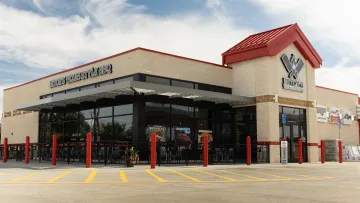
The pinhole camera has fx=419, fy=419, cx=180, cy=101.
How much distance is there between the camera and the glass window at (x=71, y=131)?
3136 cm

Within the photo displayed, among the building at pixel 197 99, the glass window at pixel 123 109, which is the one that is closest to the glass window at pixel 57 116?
the building at pixel 197 99

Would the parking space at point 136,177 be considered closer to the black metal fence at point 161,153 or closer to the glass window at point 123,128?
the black metal fence at point 161,153

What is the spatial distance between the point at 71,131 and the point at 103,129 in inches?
166

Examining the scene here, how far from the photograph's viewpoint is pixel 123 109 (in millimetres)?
27562

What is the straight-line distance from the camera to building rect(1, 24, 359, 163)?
26.9m

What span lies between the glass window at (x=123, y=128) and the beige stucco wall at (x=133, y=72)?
288cm

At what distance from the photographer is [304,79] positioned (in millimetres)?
33656

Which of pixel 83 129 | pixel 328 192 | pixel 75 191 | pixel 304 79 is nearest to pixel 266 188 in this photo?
pixel 328 192

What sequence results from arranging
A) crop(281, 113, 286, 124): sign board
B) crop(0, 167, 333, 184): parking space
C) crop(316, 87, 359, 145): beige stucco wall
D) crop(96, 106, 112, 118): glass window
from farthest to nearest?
crop(316, 87, 359, 145): beige stucco wall < crop(281, 113, 286, 124): sign board < crop(96, 106, 112, 118): glass window < crop(0, 167, 333, 184): parking space

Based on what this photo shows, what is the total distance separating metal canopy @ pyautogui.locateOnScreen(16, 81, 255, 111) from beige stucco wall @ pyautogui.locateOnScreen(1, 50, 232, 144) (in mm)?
1669

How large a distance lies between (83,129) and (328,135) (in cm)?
2275

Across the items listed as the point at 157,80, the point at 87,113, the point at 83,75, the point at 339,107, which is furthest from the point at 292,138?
the point at 83,75

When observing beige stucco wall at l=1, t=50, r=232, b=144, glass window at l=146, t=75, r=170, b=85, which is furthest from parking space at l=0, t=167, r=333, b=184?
beige stucco wall at l=1, t=50, r=232, b=144

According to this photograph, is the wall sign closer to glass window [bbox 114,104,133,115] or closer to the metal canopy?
the metal canopy
